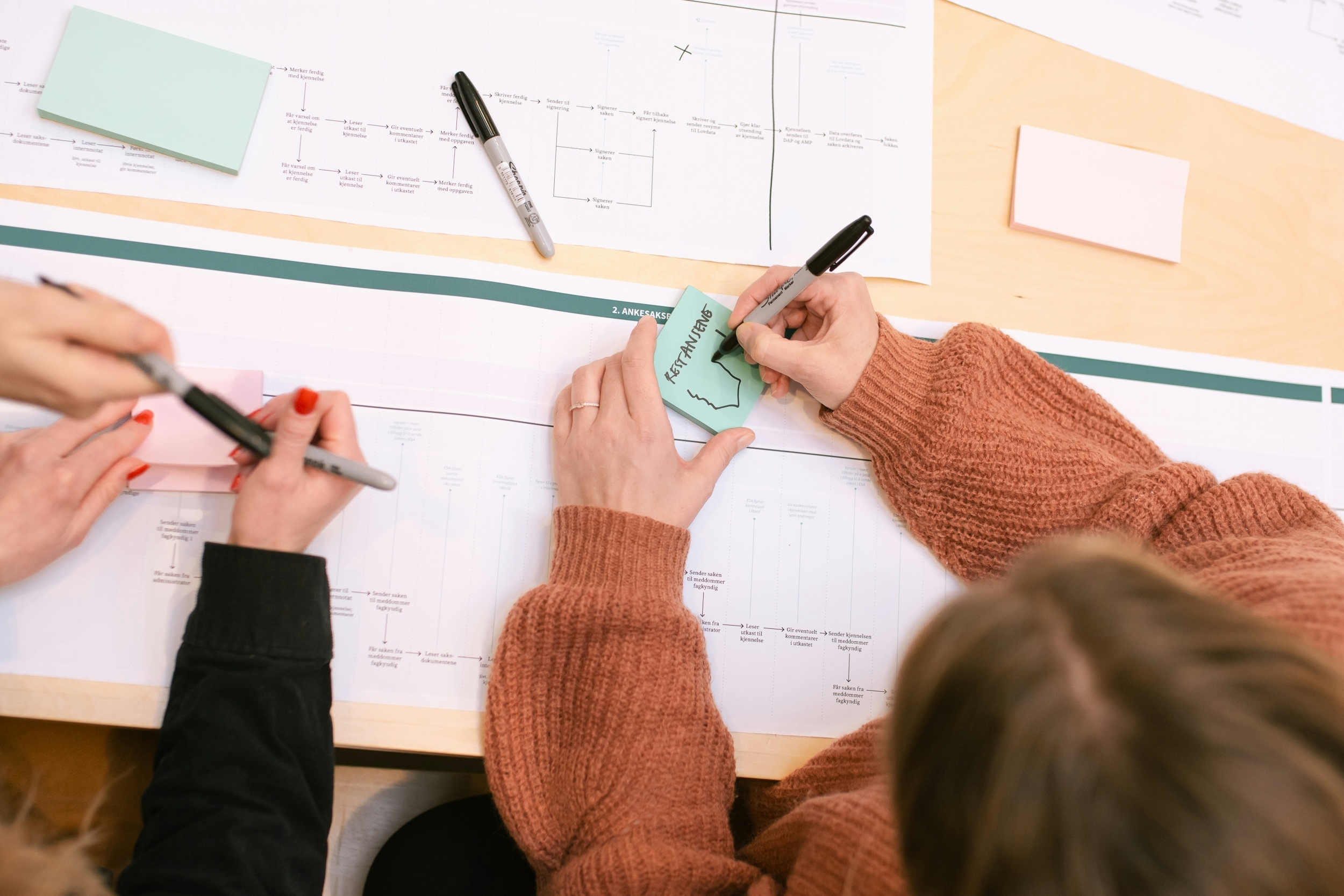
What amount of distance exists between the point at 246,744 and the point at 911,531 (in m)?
0.58

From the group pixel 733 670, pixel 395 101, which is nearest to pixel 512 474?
pixel 733 670

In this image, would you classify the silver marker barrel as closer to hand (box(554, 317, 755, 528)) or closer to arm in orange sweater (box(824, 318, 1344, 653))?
hand (box(554, 317, 755, 528))

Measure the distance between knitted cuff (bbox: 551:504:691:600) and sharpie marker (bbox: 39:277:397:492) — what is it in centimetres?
15

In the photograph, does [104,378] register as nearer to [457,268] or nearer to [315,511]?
[315,511]

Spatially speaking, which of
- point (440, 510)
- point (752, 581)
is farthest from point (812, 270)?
point (440, 510)

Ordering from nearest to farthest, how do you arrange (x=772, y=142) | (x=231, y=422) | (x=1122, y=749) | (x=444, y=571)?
(x=1122, y=749) < (x=231, y=422) < (x=444, y=571) < (x=772, y=142)

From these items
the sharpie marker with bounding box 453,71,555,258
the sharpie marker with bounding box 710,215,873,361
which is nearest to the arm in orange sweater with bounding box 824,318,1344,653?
the sharpie marker with bounding box 710,215,873,361

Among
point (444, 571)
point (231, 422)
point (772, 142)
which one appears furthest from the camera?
point (772, 142)

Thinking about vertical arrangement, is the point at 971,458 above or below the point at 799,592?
above

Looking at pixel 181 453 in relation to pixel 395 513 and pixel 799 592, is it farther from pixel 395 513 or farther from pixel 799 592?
pixel 799 592

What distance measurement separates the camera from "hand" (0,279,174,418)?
0.41 metres

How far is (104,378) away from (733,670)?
0.51 m

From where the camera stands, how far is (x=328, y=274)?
2.28ft

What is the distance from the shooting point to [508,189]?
0.72 m
